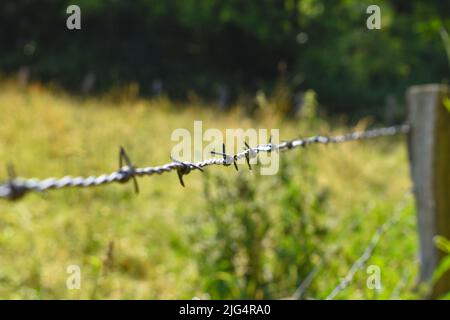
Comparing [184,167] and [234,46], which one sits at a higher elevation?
[234,46]

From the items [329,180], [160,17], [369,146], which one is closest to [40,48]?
[160,17]

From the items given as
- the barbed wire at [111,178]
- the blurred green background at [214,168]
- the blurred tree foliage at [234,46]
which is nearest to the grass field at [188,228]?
the blurred green background at [214,168]

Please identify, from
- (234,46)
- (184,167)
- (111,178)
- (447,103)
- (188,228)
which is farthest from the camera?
(234,46)

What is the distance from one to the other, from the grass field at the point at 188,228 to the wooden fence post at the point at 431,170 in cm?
15

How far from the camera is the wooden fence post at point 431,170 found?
8.12ft

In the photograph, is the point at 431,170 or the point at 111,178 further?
the point at 431,170

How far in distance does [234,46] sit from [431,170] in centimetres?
1342

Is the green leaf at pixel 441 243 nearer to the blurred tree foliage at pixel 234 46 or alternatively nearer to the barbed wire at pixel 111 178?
the barbed wire at pixel 111 178

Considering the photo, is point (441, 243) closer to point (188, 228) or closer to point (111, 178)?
point (188, 228)

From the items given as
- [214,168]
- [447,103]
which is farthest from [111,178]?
[214,168]

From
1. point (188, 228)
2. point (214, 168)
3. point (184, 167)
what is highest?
point (184, 167)

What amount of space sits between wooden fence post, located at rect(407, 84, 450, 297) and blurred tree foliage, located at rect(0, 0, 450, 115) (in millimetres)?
10803

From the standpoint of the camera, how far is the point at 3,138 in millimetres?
5652

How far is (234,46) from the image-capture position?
50.9 ft
